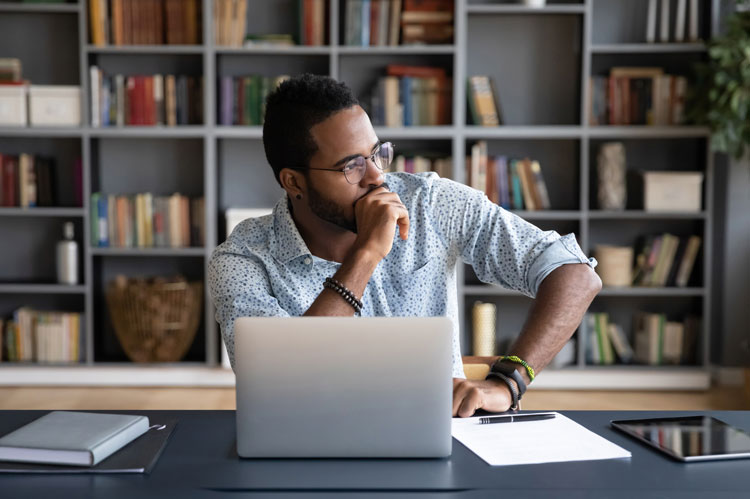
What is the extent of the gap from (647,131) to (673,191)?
32 cm

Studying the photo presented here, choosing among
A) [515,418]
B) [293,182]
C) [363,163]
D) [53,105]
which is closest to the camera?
[515,418]

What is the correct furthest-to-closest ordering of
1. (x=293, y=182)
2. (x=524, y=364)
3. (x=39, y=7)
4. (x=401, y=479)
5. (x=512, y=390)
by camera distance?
1. (x=39, y=7)
2. (x=293, y=182)
3. (x=524, y=364)
4. (x=512, y=390)
5. (x=401, y=479)

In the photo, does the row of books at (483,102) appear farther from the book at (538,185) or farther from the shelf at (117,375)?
the shelf at (117,375)

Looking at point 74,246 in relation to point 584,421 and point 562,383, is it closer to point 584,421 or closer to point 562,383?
point 562,383

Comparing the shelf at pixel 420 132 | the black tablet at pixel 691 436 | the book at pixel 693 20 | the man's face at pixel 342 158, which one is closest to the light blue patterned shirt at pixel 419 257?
the man's face at pixel 342 158

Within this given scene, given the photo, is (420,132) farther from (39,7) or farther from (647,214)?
(39,7)

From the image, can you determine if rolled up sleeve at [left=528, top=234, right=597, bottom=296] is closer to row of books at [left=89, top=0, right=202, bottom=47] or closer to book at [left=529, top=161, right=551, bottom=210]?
book at [left=529, top=161, right=551, bottom=210]

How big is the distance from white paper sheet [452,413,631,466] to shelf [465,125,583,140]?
2763 millimetres

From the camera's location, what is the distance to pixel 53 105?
3945 mm

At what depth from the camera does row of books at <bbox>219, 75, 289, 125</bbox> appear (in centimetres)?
399

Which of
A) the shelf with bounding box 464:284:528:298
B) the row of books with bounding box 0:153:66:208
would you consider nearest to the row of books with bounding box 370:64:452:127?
the shelf with bounding box 464:284:528:298

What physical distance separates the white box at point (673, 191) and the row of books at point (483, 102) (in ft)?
2.60

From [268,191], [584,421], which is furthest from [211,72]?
[584,421]

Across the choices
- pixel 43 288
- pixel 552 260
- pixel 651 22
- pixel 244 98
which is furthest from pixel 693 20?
pixel 43 288
